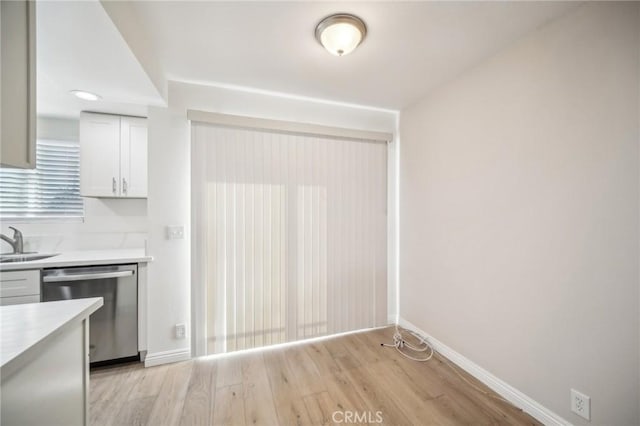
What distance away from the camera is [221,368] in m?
2.08

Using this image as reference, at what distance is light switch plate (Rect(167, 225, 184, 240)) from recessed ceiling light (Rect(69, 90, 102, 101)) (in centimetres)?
120

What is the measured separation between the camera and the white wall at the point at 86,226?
96.7 inches

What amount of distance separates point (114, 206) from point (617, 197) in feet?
13.0

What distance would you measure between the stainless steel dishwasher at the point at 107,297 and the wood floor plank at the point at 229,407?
95 cm

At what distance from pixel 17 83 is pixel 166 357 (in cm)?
216

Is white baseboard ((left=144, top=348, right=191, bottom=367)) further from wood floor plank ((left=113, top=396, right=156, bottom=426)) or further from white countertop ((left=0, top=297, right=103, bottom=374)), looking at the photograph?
white countertop ((left=0, top=297, right=103, bottom=374))

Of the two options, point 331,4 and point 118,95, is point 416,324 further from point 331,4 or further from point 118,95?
point 118,95

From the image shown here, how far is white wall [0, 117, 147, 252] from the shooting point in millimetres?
2455

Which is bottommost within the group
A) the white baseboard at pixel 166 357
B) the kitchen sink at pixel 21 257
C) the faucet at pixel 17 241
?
the white baseboard at pixel 166 357

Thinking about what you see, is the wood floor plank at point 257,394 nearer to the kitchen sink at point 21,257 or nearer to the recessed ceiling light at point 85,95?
the kitchen sink at point 21,257

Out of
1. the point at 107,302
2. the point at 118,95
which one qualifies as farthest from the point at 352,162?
the point at 107,302

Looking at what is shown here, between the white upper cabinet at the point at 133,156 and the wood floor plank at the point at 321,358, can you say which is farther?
the white upper cabinet at the point at 133,156

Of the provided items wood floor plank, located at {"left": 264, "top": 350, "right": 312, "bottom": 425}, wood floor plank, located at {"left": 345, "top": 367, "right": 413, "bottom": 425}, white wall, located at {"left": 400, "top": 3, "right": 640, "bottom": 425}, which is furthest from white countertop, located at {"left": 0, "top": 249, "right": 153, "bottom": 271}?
white wall, located at {"left": 400, "top": 3, "right": 640, "bottom": 425}

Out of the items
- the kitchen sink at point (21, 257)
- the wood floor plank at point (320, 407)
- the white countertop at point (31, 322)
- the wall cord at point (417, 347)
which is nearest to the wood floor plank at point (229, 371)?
the wood floor plank at point (320, 407)
